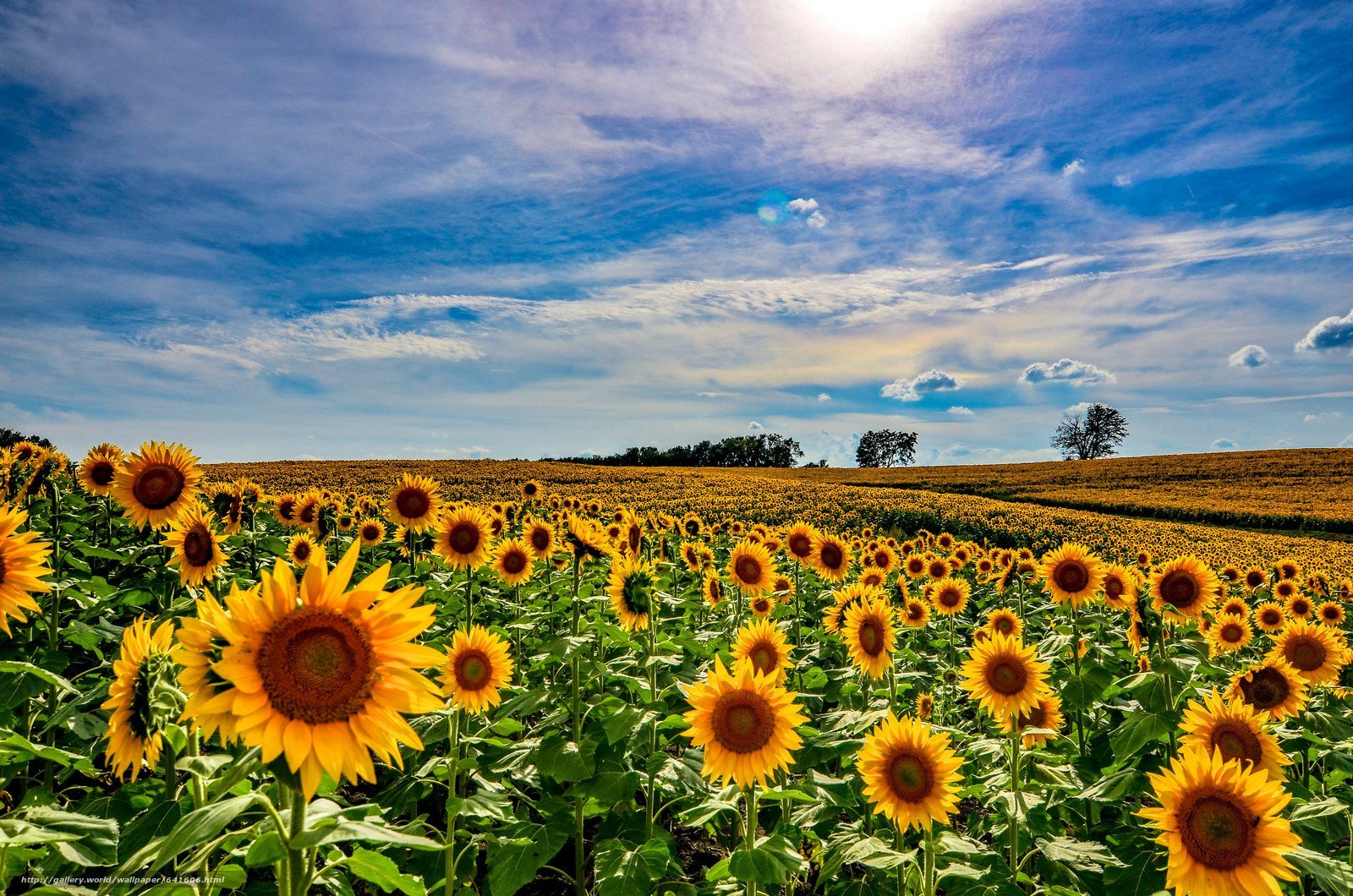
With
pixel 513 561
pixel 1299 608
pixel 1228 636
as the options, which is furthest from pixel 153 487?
pixel 1299 608

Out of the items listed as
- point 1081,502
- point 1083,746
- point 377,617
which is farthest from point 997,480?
point 377,617

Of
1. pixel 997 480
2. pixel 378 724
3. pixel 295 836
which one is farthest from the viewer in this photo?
pixel 997 480

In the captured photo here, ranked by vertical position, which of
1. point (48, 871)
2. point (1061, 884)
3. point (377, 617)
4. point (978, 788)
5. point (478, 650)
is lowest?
point (1061, 884)

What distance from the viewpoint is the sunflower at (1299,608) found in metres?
10.2

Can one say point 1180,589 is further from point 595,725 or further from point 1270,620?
point 595,725

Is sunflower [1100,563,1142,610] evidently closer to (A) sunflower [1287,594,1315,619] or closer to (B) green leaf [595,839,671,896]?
(A) sunflower [1287,594,1315,619]

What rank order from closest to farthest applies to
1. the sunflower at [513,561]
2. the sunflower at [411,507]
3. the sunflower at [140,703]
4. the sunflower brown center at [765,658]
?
the sunflower at [140,703] < the sunflower brown center at [765,658] < the sunflower at [513,561] < the sunflower at [411,507]

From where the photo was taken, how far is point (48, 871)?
2.79 metres

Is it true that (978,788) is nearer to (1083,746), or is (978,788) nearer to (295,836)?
(1083,746)

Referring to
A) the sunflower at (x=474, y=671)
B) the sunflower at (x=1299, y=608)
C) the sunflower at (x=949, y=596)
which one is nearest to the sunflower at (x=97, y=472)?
the sunflower at (x=474, y=671)

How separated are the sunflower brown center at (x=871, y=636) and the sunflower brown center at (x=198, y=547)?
5.03 meters

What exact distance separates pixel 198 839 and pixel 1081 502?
5659 centimetres

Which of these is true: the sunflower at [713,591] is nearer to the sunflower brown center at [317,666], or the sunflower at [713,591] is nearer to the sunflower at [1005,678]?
the sunflower at [1005,678]

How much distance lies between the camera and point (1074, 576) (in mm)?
7227
